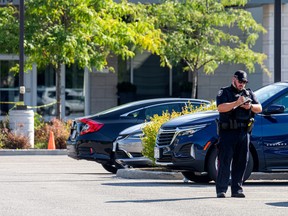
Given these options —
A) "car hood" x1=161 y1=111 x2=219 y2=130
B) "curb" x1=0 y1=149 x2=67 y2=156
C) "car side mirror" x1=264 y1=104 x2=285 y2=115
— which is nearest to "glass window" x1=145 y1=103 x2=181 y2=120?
"car hood" x1=161 y1=111 x2=219 y2=130

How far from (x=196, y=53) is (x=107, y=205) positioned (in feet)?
77.1

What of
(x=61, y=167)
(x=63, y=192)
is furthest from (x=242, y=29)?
(x=63, y=192)

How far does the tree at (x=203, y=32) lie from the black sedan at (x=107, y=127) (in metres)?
14.6

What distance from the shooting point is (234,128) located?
1400cm

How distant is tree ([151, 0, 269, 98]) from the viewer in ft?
118

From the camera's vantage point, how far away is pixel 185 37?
3669cm

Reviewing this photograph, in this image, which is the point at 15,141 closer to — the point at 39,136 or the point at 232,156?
the point at 39,136

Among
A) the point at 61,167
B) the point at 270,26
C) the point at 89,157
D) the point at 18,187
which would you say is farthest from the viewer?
the point at 270,26

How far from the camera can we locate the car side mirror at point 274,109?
635 inches

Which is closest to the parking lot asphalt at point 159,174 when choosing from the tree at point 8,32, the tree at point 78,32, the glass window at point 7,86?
the tree at point 78,32

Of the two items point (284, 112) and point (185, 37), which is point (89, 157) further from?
point (185, 37)

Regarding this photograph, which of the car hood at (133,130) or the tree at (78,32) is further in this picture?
the tree at (78,32)

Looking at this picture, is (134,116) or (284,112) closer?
(284,112)

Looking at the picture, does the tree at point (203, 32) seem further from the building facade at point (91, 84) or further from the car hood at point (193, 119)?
the car hood at point (193, 119)
